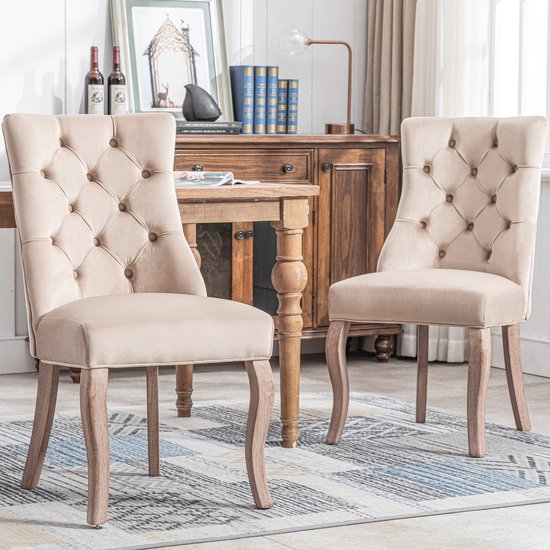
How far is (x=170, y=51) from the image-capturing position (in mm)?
4820

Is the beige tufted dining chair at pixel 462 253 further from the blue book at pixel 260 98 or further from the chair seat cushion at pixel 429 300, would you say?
the blue book at pixel 260 98

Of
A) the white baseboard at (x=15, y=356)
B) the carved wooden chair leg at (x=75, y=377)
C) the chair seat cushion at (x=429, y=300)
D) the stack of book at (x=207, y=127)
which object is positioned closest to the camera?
the chair seat cushion at (x=429, y=300)

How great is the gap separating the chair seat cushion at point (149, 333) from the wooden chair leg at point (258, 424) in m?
0.04

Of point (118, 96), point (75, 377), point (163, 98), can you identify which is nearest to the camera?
point (75, 377)

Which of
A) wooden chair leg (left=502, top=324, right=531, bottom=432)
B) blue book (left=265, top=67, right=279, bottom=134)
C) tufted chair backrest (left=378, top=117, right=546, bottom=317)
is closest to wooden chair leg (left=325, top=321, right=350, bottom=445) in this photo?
tufted chair backrest (left=378, top=117, right=546, bottom=317)

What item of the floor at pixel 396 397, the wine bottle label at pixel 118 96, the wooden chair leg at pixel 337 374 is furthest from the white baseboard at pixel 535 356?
the wine bottle label at pixel 118 96

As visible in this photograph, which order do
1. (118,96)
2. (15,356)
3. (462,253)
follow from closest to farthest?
(462,253)
(118,96)
(15,356)

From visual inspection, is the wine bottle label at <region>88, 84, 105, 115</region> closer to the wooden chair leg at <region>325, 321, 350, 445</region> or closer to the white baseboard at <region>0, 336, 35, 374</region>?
the white baseboard at <region>0, 336, 35, 374</region>

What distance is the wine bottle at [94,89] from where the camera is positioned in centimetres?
454

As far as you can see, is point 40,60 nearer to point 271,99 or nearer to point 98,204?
point 271,99

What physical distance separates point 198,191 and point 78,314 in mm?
733

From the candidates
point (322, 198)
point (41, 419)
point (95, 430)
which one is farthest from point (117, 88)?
point (95, 430)

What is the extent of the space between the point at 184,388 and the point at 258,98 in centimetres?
158

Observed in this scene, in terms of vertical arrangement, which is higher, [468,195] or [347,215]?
[468,195]
